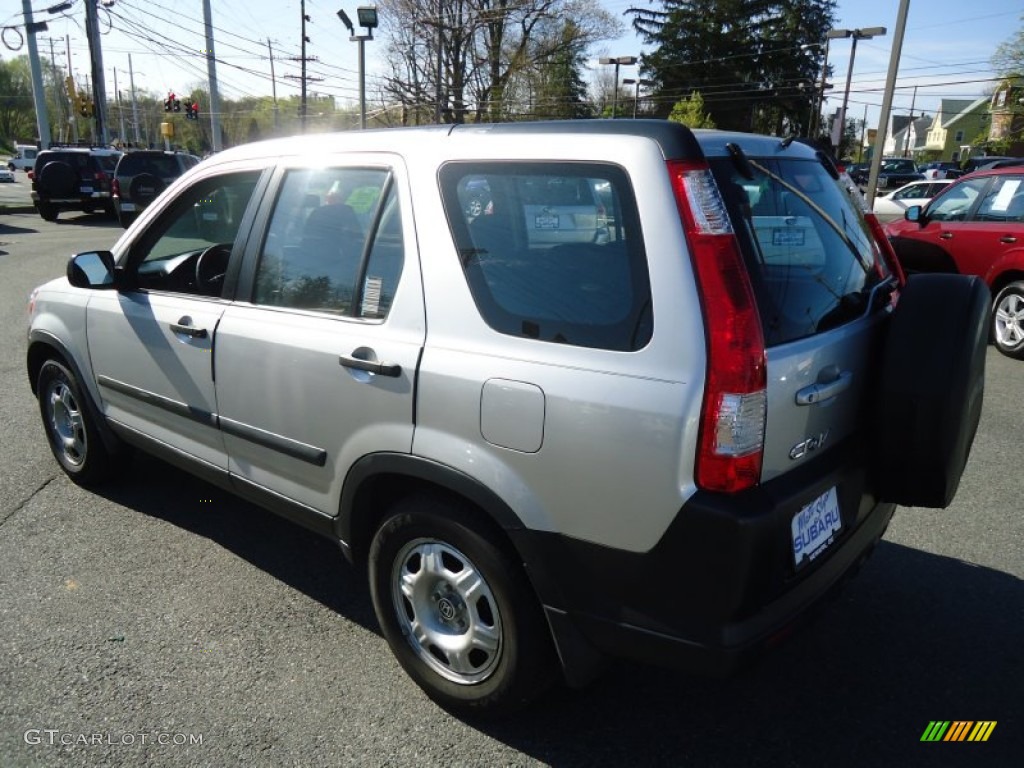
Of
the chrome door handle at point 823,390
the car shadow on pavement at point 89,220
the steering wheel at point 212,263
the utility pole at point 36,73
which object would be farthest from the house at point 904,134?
the chrome door handle at point 823,390

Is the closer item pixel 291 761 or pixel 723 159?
pixel 723 159

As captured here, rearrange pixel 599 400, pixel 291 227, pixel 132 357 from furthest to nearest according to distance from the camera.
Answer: pixel 132 357 < pixel 291 227 < pixel 599 400

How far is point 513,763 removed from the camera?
2322mm

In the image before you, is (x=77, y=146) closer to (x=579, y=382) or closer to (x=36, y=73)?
(x=36, y=73)

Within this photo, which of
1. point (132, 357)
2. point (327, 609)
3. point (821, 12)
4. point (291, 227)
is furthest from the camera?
point (821, 12)

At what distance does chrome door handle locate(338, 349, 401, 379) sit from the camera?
2.36 m

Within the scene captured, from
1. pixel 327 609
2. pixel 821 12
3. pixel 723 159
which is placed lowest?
pixel 327 609

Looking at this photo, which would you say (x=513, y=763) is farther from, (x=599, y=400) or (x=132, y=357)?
(x=132, y=357)

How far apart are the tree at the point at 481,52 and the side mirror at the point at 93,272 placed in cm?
2227

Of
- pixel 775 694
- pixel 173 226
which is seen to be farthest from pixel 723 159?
pixel 173 226

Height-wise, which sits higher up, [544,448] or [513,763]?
[544,448]

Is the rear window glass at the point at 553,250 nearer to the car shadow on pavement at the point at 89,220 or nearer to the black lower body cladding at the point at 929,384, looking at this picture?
the black lower body cladding at the point at 929,384

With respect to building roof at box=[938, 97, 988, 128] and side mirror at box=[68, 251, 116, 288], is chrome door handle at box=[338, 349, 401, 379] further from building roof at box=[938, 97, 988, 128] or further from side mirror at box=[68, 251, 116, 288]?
building roof at box=[938, 97, 988, 128]

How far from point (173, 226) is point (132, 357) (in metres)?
0.66
